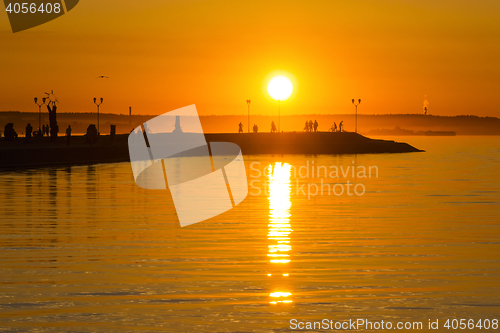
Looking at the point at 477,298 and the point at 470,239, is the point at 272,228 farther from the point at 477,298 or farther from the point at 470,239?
the point at 477,298

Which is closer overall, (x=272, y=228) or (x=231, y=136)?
(x=272, y=228)

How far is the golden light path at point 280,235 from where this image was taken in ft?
35.1

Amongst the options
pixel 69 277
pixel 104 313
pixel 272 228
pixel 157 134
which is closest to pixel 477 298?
pixel 104 313

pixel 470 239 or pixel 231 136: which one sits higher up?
pixel 231 136

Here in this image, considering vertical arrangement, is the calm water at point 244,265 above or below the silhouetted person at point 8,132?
below

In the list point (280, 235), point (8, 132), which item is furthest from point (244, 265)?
point (8, 132)

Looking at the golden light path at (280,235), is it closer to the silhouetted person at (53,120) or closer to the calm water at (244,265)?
the calm water at (244,265)

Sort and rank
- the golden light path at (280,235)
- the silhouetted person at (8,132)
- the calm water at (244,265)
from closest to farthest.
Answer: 1. the calm water at (244,265)
2. the golden light path at (280,235)
3. the silhouetted person at (8,132)

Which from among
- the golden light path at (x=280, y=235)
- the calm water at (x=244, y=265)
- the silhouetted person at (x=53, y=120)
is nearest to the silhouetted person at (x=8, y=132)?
the silhouetted person at (x=53, y=120)

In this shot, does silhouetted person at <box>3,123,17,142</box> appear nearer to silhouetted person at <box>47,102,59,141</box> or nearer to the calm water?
silhouetted person at <box>47,102,59,141</box>

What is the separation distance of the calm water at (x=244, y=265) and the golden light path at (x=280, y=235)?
62mm

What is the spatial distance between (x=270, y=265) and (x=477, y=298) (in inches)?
163

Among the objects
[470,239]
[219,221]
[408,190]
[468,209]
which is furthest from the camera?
[408,190]

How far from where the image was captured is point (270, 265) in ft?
41.5
